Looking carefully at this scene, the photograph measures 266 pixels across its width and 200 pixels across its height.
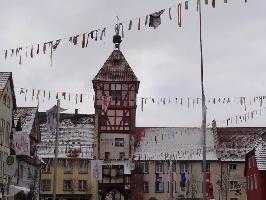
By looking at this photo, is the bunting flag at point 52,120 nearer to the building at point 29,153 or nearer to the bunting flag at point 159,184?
the building at point 29,153

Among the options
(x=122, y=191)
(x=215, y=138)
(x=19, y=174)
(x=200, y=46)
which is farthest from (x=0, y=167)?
(x=215, y=138)

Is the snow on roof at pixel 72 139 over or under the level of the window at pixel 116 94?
under

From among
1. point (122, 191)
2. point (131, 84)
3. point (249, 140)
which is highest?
point (131, 84)

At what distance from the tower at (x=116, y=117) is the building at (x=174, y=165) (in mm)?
2905

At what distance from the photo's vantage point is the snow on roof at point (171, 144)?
7850 cm

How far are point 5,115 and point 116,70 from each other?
31.7m

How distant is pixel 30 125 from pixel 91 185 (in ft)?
65.1

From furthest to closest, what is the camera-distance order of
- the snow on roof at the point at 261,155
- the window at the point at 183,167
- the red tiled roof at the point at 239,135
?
the red tiled roof at the point at 239,135, the window at the point at 183,167, the snow on roof at the point at 261,155

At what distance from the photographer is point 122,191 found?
240ft

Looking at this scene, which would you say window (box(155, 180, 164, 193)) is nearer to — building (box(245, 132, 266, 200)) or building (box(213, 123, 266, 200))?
building (box(213, 123, 266, 200))

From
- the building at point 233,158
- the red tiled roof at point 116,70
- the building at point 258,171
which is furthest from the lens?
the red tiled roof at point 116,70

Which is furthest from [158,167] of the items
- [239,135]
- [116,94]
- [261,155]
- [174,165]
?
[261,155]

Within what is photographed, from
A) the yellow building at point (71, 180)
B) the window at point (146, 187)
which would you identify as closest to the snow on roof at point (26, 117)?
the yellow building at point (71, 180)

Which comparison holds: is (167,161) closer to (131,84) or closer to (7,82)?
(131,84)
